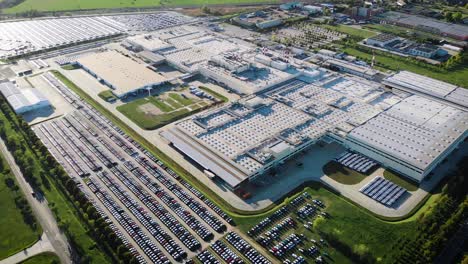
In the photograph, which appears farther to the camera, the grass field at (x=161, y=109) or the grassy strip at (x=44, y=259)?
the grass field at (x=161, y=109)

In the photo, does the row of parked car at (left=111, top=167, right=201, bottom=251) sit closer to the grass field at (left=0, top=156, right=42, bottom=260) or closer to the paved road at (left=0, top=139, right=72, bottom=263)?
the paved road at (left=0, top=139, right=72, bottom=263)

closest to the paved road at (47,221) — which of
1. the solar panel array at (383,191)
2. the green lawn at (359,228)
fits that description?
the green lawn at (359,228)

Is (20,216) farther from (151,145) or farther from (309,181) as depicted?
(309,181)

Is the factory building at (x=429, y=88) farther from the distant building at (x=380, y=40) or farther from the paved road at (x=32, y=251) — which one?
the paved road at (x=32, y=251)

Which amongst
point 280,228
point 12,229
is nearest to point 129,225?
point 12,229

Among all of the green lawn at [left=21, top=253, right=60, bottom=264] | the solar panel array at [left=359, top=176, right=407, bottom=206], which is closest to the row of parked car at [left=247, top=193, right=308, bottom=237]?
the solar panel array at [left=359, top=176, right=407, bottom=206]
